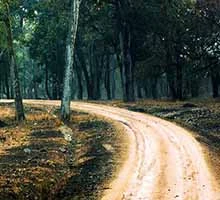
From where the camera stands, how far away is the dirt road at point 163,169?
15859 mm

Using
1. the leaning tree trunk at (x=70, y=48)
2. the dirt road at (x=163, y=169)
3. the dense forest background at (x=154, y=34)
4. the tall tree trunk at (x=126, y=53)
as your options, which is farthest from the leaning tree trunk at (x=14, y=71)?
the tall tree trunk at (x=126, y=53)

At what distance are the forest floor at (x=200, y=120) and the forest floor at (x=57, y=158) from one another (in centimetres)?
420

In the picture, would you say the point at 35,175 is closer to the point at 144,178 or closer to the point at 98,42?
the point at 144,178

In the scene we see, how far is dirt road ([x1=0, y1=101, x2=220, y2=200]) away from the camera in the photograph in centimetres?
1586

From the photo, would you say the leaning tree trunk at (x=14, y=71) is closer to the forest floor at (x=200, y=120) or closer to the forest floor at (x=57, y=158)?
the forest floor at (x=57, y=158)

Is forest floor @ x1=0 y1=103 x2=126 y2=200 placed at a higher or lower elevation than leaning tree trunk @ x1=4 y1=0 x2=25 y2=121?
lower

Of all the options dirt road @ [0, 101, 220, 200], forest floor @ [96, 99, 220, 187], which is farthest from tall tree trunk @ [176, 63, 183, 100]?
dirt road @ [0, 101, 220, 200]

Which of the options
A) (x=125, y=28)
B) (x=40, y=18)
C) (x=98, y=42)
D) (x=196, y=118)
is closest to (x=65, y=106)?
(x=196, y=118)

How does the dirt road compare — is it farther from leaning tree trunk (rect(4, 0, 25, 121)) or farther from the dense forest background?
the dense forest background

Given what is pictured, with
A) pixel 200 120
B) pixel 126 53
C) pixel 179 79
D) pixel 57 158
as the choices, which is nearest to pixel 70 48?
pixel 200 120

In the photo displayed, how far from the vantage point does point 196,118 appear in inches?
1432

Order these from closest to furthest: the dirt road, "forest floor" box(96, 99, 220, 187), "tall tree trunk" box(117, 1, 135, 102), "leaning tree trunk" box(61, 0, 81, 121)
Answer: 1. the dirt road
2. "forest floor" box(96, 99, 220, 187)
3. "leaning tree trunk" box(61, 0, 81, 121)
4. "tall tree trunk" box(117, 1, 135, 102)

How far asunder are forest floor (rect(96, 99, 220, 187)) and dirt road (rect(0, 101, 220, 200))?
54 centimetres

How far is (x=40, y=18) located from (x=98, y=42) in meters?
10.8
